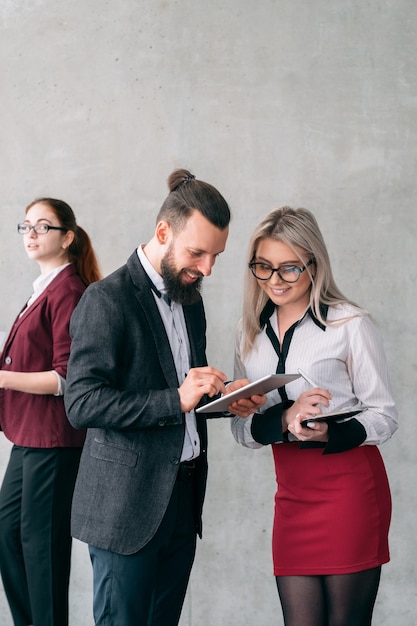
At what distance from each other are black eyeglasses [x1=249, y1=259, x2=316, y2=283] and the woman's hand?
1.14ft

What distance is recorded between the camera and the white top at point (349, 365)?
2232 millimetres

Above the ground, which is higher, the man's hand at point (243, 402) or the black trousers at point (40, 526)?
the man's hand at point (243, 402)

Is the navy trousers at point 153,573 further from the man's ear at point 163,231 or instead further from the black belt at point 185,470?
the man's ear at point 163,231

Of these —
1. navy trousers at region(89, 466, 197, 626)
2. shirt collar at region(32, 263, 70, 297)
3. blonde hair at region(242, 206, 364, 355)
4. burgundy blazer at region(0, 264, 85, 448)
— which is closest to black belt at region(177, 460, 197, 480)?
navy trousers at region(89, 466, 197, 626)

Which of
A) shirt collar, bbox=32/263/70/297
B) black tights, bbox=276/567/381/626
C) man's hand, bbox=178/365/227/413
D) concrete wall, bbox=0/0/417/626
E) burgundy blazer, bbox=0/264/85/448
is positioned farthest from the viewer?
concrete wall, bbox=0/0/417/626

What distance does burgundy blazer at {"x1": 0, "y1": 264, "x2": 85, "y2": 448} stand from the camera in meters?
2.78

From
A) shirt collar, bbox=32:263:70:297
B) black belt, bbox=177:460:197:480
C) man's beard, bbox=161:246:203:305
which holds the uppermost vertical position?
shirt collar, bbox=32:263:70:297

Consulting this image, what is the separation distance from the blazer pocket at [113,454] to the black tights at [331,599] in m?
0.64

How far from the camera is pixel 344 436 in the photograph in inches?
84.4

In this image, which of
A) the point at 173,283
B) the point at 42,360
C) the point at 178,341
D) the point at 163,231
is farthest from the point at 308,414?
the point at 42,360

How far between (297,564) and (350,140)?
2.02 m

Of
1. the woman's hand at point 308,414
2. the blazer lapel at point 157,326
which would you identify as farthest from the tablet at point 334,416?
the blazer lapel at point 157,326

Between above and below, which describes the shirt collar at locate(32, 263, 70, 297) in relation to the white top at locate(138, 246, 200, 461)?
above

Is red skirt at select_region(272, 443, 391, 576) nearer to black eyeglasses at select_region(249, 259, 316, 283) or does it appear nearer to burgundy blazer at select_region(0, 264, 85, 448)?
black eyeglasses at select_region(249, 259, 316, 283)
